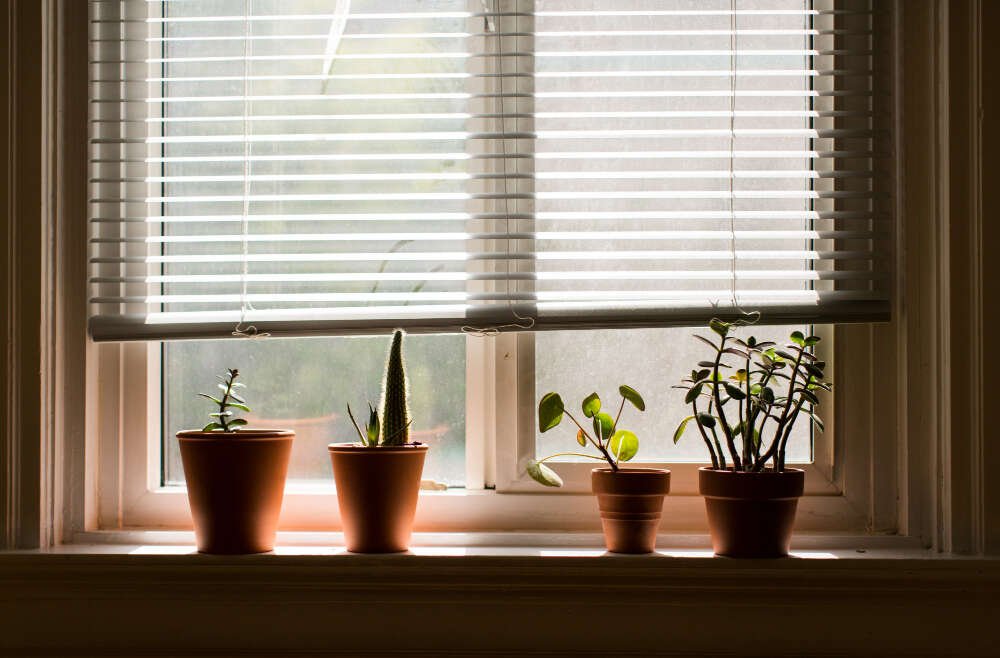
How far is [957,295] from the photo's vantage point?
55.2 inches

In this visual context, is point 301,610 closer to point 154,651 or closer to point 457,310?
point 154,651

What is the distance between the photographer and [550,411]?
144cm

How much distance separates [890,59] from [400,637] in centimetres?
116

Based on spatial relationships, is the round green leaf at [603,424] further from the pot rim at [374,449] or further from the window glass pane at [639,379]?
the pot rim at [374,449]

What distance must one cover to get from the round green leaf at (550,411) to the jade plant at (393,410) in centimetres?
20

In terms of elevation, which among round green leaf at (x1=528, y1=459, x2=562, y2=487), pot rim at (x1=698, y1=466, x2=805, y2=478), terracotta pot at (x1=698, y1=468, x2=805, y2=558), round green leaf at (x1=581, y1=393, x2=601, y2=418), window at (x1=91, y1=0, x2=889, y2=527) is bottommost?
terracotta pot at (x1=698, y1=468, x2=805, y2=558)

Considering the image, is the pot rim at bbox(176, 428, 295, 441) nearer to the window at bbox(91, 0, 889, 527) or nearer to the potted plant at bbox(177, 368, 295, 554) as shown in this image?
the potted plant at bbox(177, 368, 295, 554)

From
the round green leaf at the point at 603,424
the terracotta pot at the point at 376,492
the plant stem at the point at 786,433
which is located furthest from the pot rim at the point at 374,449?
the plant stem at the point at 786,433

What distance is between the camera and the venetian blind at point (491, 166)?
150 centimetres

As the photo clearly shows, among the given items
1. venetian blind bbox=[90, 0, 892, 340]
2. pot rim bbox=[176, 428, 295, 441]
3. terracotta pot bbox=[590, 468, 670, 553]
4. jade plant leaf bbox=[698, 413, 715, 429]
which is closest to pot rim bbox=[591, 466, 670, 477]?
terracotta pot bbox=[590, 468, 670, 553]

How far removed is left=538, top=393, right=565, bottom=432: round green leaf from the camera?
4.73ft

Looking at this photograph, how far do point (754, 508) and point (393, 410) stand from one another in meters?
0.54

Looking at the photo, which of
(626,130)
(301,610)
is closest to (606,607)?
(301,610)

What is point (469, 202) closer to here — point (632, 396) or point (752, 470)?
point (632, 396)
